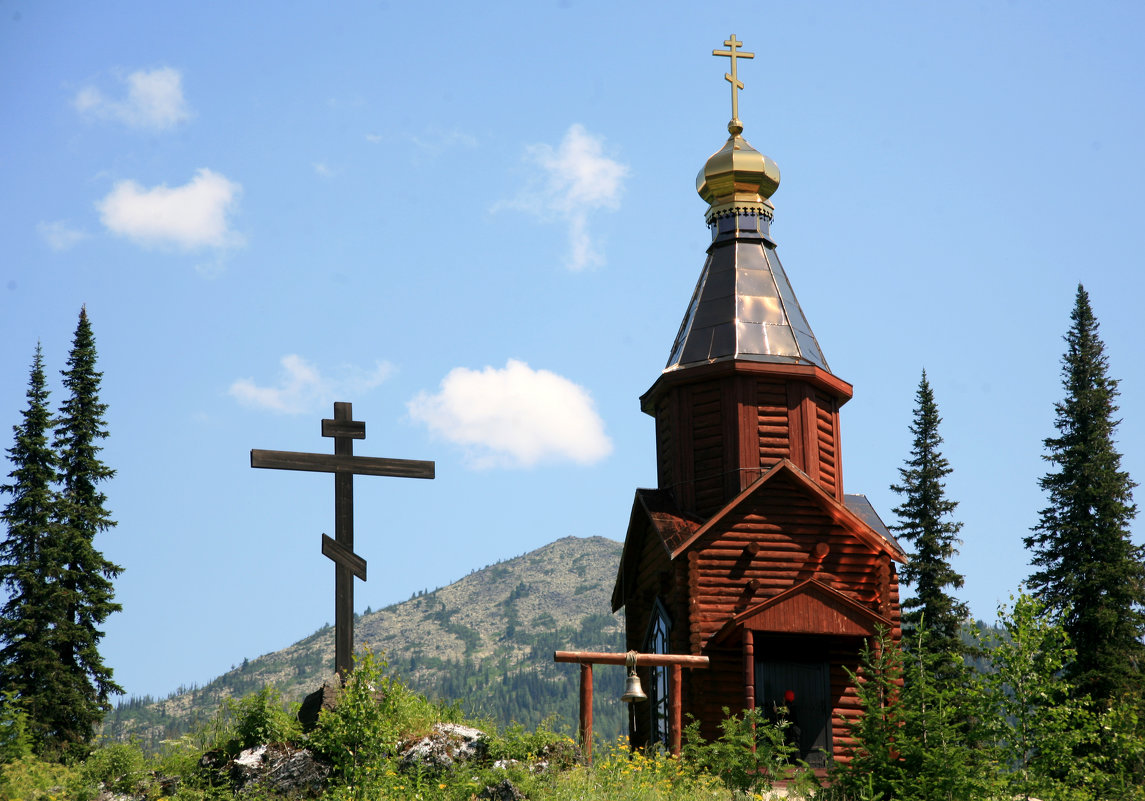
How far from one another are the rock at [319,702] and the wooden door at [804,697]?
8688 millimetres

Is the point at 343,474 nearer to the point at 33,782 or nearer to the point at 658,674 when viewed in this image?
the point at 33,782

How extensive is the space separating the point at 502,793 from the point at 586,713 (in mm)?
2667

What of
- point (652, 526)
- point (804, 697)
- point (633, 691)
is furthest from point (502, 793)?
point (652, 526)

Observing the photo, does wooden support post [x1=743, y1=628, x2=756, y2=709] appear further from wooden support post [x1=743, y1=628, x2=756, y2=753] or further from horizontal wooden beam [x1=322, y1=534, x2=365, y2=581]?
horizontal wooden beam [x1=322, y1=534, x2=365, y2=581]

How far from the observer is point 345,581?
57.4ft

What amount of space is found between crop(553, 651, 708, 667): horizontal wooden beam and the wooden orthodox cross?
3.16 metres

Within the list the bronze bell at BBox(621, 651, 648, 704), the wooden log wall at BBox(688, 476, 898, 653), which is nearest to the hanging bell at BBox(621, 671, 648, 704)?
the bronze bell at BBox(621, 651, 648, 704)

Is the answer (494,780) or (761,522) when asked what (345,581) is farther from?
(761,522)

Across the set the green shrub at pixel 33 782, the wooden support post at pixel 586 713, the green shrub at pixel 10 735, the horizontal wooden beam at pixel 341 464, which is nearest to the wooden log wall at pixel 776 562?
the wooden support post at pixel 586 713

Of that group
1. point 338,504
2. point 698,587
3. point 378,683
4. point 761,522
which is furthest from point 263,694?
point 761,522

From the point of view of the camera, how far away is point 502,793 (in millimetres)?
15523

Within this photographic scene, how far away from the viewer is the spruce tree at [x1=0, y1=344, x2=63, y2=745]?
2900 cm

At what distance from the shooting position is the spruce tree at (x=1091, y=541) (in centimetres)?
3109

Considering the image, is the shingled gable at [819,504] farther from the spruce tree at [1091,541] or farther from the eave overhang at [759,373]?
the spruce tree at [1091,541]
